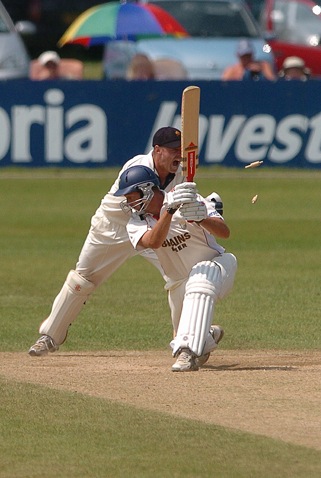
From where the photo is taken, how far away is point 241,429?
21.9ft

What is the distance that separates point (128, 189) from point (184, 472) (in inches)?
102

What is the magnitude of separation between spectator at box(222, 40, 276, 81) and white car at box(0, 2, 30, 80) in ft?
12.6

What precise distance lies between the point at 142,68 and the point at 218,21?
106 inches

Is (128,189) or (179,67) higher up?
(128,189)

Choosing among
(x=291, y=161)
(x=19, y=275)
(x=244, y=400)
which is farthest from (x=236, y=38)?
(x=244, y=400)

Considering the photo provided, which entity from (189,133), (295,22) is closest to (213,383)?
(189,133)

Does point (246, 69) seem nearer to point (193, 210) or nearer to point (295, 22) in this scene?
point (295, 22)

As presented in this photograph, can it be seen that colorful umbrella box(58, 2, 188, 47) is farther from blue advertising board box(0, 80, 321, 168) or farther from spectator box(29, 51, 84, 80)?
blue advertising board box(0, 80, 321, 168)

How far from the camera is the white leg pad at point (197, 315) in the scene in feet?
26.1

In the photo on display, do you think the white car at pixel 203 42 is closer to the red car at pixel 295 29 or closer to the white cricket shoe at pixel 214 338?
the red car at pixel 295 29

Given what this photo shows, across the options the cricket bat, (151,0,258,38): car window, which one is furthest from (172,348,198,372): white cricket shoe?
A: (151,0,258,38): car window

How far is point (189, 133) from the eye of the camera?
7.91 m

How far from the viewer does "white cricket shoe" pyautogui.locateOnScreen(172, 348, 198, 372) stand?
316 inches

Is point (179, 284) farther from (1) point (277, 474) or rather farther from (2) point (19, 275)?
(2) point (19, 275)
